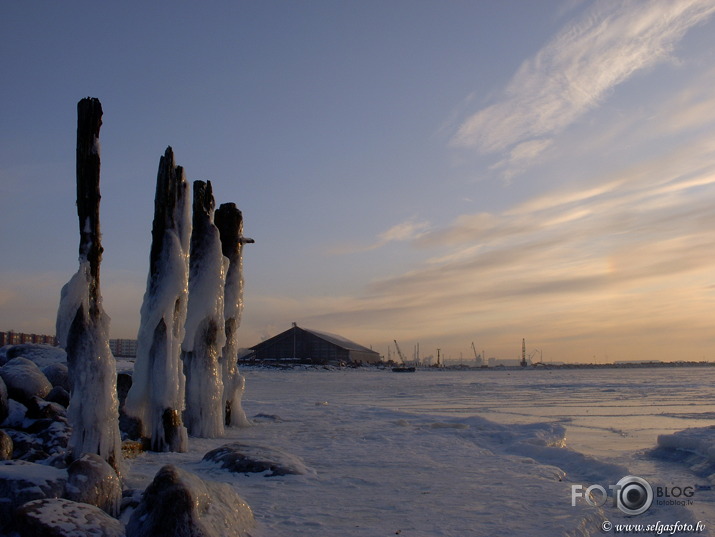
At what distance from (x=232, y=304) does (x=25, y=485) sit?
928cm

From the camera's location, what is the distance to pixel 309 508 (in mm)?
6508

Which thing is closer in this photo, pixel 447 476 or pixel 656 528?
pixel 656 528

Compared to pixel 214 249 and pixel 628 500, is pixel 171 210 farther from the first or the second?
pixel 628 500

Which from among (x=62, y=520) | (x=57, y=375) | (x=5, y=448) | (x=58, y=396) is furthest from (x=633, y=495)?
(x=57, y=375)

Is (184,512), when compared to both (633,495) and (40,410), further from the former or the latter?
(40,410)

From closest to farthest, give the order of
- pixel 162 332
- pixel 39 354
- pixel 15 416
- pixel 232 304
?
1. pixel 162 332
2. pixel 15 416
3. pixel 232 304
4. pixel 39 354

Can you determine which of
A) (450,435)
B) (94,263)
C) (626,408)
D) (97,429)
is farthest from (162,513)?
(626,408)

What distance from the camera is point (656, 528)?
645cm

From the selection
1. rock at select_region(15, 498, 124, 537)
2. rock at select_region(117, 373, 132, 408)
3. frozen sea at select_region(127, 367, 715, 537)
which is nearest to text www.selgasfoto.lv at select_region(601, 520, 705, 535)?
frozen sea at select_region(127, 367, 715, 537)

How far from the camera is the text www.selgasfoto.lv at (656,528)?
633cm

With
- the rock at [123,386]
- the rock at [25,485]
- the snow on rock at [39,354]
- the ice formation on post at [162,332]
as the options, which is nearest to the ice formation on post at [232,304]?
the rock at [123,386]

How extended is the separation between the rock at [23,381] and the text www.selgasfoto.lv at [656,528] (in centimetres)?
969

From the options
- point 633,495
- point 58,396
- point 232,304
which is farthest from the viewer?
point 232,304

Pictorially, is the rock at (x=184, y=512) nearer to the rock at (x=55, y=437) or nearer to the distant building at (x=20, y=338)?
the rock at (x=55, y=437)
